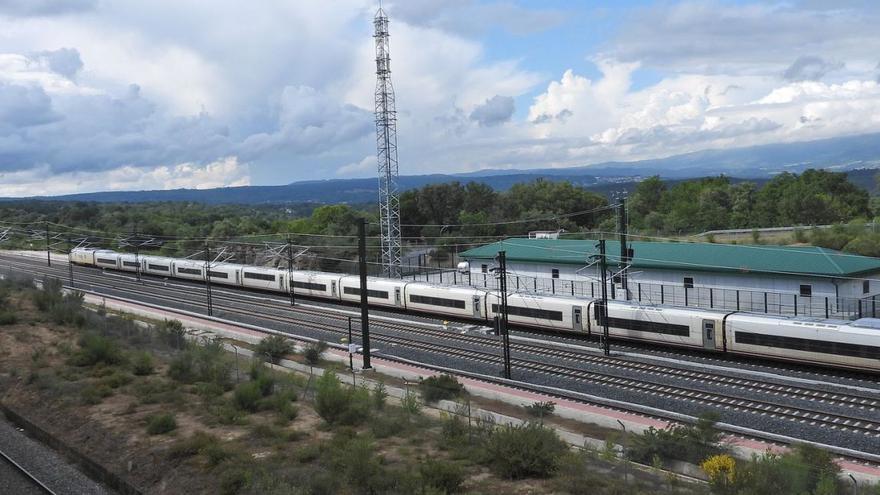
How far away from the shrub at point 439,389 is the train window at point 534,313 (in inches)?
497

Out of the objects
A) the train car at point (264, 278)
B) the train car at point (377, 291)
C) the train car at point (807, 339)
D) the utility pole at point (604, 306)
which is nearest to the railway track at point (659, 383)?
the utility pole at point (604, 306)

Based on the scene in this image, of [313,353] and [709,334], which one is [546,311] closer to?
[709,334]

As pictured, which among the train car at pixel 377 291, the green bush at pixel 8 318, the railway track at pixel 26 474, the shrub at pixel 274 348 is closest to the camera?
the railway track at pixel 26 474

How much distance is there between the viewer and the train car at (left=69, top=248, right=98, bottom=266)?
8250cm

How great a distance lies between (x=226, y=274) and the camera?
2461 inches

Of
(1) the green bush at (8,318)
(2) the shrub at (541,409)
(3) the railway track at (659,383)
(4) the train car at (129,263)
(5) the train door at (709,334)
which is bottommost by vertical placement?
(3) the railway track at (659,383)

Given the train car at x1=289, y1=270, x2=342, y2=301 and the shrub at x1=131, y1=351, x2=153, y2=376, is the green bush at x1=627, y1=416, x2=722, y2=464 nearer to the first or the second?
the shrub at x1=131, y1=351, x2=153, y2=376

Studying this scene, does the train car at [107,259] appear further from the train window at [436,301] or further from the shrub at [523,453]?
the shrub at [523,453]

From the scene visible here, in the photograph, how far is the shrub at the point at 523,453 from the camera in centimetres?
1563

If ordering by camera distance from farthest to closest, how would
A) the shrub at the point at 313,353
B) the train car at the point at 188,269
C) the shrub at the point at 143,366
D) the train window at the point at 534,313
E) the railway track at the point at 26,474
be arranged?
the train car at the point at 188,269
the train window at the point at 534,313
the shrub at the point at 313,353
the shrub at the point at 143,366
the railway track at the point at 26,474

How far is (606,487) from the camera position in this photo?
1416 centimetres

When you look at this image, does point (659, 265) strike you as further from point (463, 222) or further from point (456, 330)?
point (463, 222)

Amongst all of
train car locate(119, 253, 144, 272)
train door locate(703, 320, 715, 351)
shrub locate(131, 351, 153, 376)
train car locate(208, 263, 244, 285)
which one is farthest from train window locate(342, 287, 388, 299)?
train car locate(119, 253, 144, 272)

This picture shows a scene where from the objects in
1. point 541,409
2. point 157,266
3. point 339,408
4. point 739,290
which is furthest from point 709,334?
point 157,266
